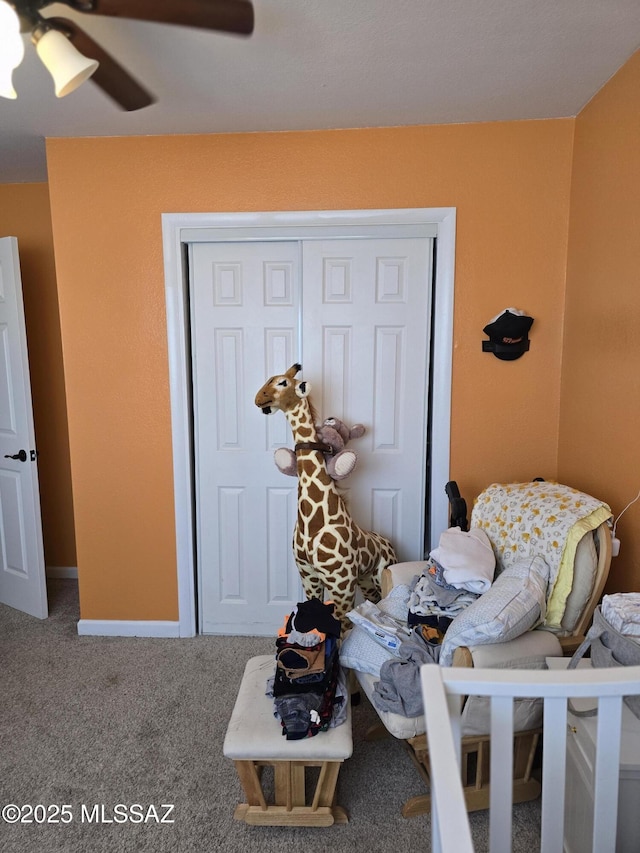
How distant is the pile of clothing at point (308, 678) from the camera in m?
1.48

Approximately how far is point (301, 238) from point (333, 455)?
985 millimetres

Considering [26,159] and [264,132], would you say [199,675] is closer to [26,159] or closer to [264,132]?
[264,132]

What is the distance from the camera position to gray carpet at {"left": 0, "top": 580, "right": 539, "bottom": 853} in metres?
1.53

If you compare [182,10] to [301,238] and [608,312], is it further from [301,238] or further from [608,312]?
[608,312]

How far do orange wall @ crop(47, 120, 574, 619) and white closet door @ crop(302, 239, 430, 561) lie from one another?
174 mm

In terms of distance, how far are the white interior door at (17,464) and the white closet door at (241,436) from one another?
93 cm

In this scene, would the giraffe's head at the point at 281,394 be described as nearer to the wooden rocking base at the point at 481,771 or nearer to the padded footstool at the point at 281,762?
the padded footstool at the point at 281,762

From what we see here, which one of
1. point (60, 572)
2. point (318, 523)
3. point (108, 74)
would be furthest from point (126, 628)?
point (108, 74)

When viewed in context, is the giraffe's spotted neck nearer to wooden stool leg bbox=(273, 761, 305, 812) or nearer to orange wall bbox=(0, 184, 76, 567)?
wooden stool leg bbox=(273, 761, 305, 812)

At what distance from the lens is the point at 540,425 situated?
236cm

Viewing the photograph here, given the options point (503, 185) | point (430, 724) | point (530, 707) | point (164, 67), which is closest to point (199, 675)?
point (530, 707)

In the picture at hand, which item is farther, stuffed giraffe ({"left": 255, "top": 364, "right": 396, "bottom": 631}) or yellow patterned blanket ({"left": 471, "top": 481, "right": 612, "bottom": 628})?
stuffed giraffe ({"left": 255, "top": 364, "right": 396, "bottom": 631})


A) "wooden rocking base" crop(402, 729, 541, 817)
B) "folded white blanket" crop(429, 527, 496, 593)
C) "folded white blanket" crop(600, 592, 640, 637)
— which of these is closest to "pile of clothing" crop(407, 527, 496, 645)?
"folded white blanket" crop(429, 527, 496, 593)

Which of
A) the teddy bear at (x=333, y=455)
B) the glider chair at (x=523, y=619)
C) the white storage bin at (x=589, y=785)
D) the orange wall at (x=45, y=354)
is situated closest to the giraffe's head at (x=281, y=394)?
the teddy bear at (x=333, y=455)
